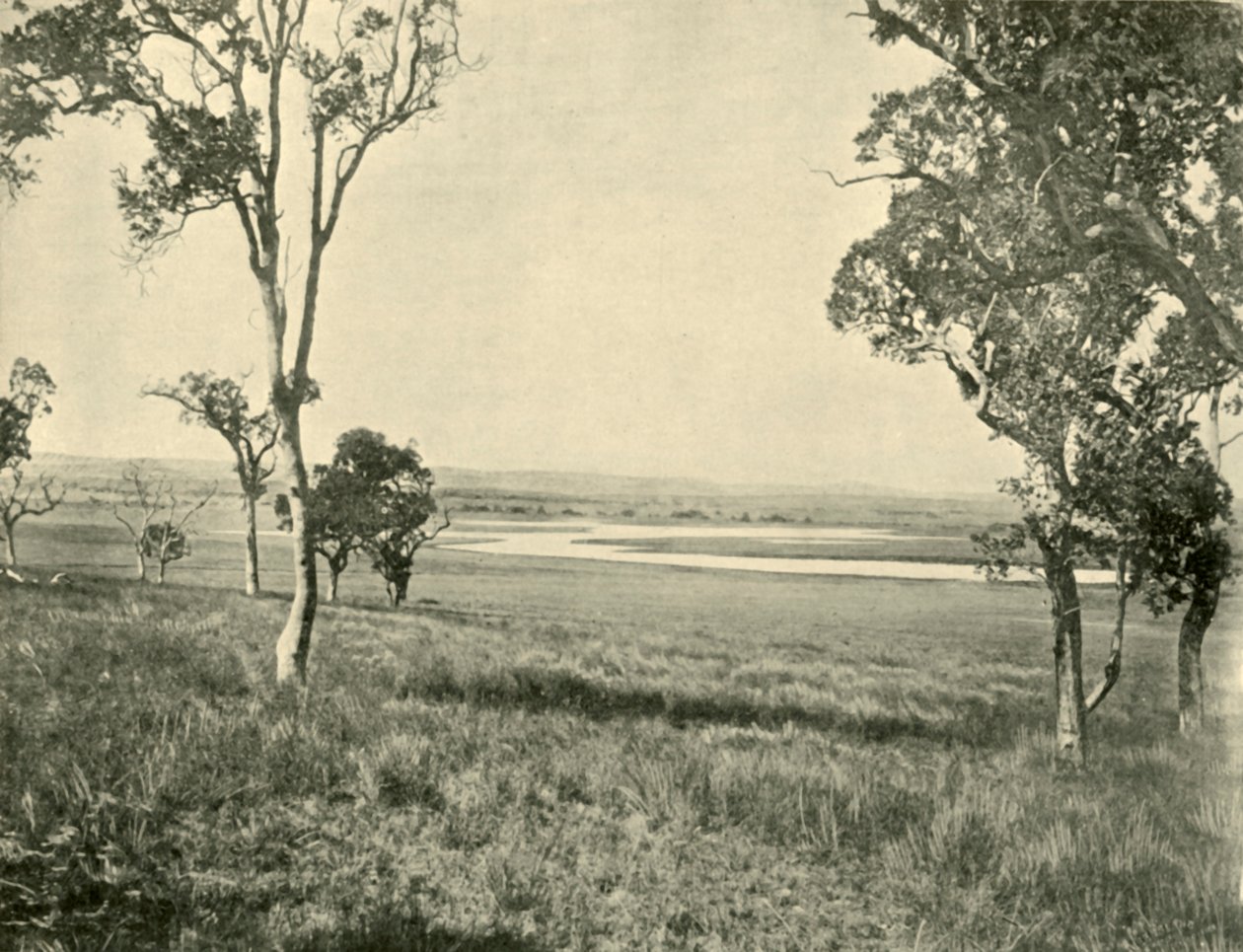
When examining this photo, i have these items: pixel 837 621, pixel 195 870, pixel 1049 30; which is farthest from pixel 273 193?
pixel 837 621

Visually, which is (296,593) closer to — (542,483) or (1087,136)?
(542,483)

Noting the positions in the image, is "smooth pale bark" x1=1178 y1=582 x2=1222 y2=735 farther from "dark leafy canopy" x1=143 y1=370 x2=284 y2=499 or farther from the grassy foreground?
"dark leafy canopy" x1=143 y1=370 x2=284 y2=499

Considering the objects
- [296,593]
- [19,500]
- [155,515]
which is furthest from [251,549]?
[19,500]

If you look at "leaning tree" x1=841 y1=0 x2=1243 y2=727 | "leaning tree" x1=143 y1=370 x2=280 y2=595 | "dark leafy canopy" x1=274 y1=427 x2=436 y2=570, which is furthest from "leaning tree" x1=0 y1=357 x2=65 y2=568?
"leaning tree" x1=841 y1=0 x2=1243 y2=727

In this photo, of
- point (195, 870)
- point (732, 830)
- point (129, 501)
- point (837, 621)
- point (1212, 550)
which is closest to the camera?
point (195, 870)

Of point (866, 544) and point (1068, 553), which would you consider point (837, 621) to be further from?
point (1068, 553)

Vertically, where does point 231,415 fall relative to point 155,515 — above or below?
above

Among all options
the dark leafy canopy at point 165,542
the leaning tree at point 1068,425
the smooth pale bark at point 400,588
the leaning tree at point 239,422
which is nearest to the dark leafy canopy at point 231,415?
the leaning tree at point 239,422
